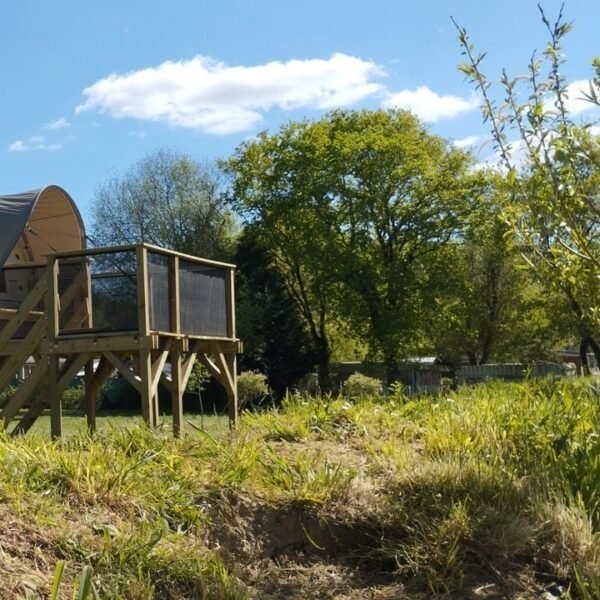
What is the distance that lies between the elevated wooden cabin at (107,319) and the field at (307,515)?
11.8 ft

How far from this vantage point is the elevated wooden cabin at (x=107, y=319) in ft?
29.7

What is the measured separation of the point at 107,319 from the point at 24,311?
1112 millimetres

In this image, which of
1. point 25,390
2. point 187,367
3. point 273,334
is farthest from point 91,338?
point 273,334

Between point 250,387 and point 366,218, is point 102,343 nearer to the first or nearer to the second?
point 250,387

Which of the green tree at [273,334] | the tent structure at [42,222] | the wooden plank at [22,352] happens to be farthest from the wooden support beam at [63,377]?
the green tree at [273,334]

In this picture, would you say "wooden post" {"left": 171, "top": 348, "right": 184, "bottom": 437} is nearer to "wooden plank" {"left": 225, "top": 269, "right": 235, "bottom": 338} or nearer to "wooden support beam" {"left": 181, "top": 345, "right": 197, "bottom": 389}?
"wooden support beam" {"left": 181, "top": 345, "right": 197, "bottom": 389}

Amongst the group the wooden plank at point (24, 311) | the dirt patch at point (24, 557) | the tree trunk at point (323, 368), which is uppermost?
the wooden plank at point (24, 311)

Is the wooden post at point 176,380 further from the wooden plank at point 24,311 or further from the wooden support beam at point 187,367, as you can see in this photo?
the wooden plank at point 24,311

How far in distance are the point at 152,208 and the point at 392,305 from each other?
44.3 feet

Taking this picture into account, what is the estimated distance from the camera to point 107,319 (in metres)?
9.31

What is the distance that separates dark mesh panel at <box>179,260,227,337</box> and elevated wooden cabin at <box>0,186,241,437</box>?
1 centimetres

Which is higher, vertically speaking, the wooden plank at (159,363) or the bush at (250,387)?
the wooden plank at (159,363)

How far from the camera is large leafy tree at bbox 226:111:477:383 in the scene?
34.0 m

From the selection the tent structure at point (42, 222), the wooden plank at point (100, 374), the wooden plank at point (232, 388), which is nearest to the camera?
the wooden plank at point (100, 374)
